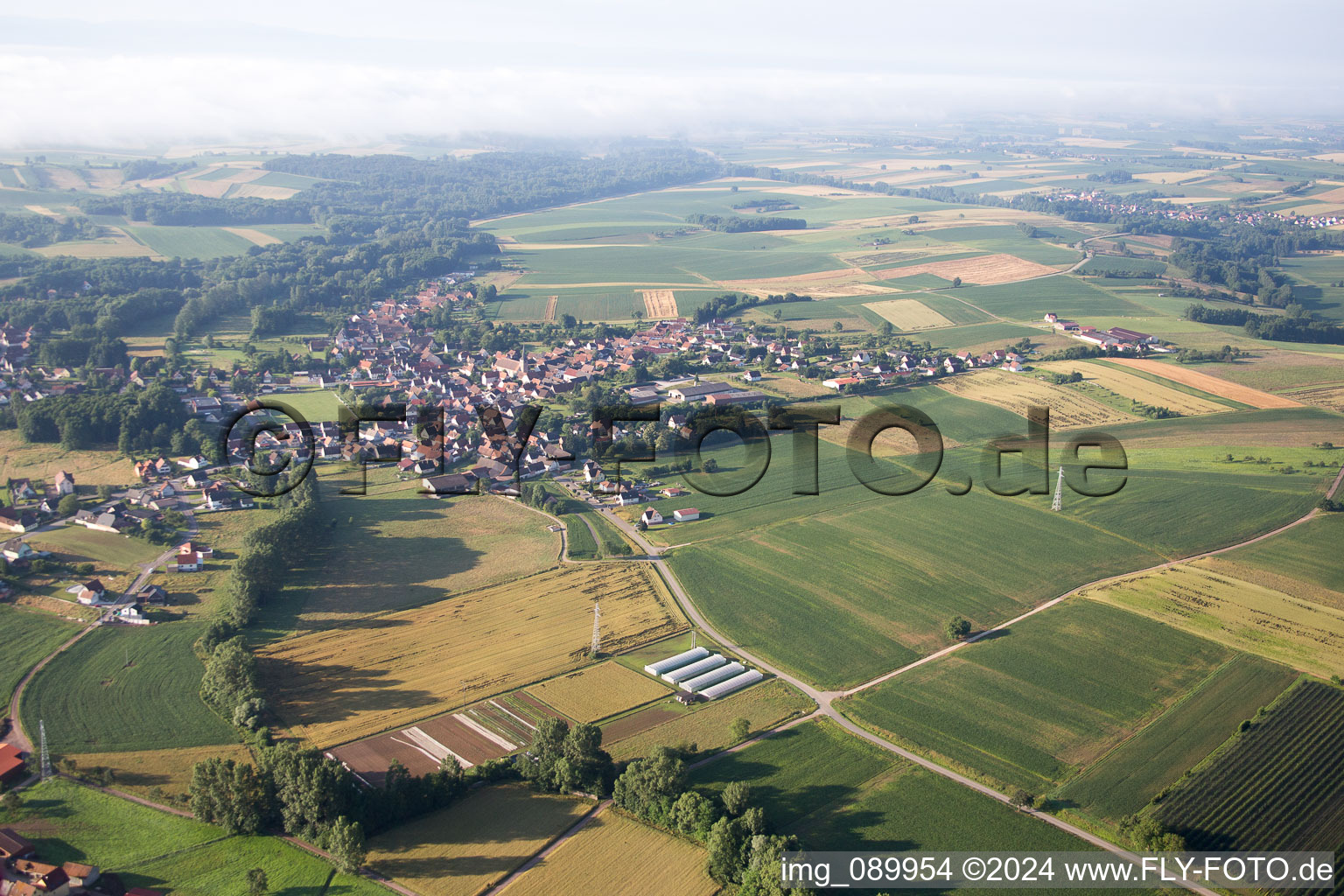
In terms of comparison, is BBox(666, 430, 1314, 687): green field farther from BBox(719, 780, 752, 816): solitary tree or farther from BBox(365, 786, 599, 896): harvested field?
BBox(365, 786, 599, 896): harvested field

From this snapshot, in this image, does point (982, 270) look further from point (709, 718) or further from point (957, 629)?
point (709, 718)

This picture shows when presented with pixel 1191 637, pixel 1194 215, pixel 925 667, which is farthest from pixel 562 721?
pixel 1194 215

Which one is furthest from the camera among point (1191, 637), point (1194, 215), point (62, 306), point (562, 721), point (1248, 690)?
point (1194, 215)

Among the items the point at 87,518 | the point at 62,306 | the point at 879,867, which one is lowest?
the point at 879,867

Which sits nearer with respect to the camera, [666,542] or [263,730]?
[263,730]

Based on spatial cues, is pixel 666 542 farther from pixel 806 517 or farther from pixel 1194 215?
pixel 1194 215

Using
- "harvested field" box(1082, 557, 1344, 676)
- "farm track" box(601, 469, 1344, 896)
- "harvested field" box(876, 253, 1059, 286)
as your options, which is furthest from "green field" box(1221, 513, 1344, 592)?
"harvested field" box(876, 253, 1059, 286)
